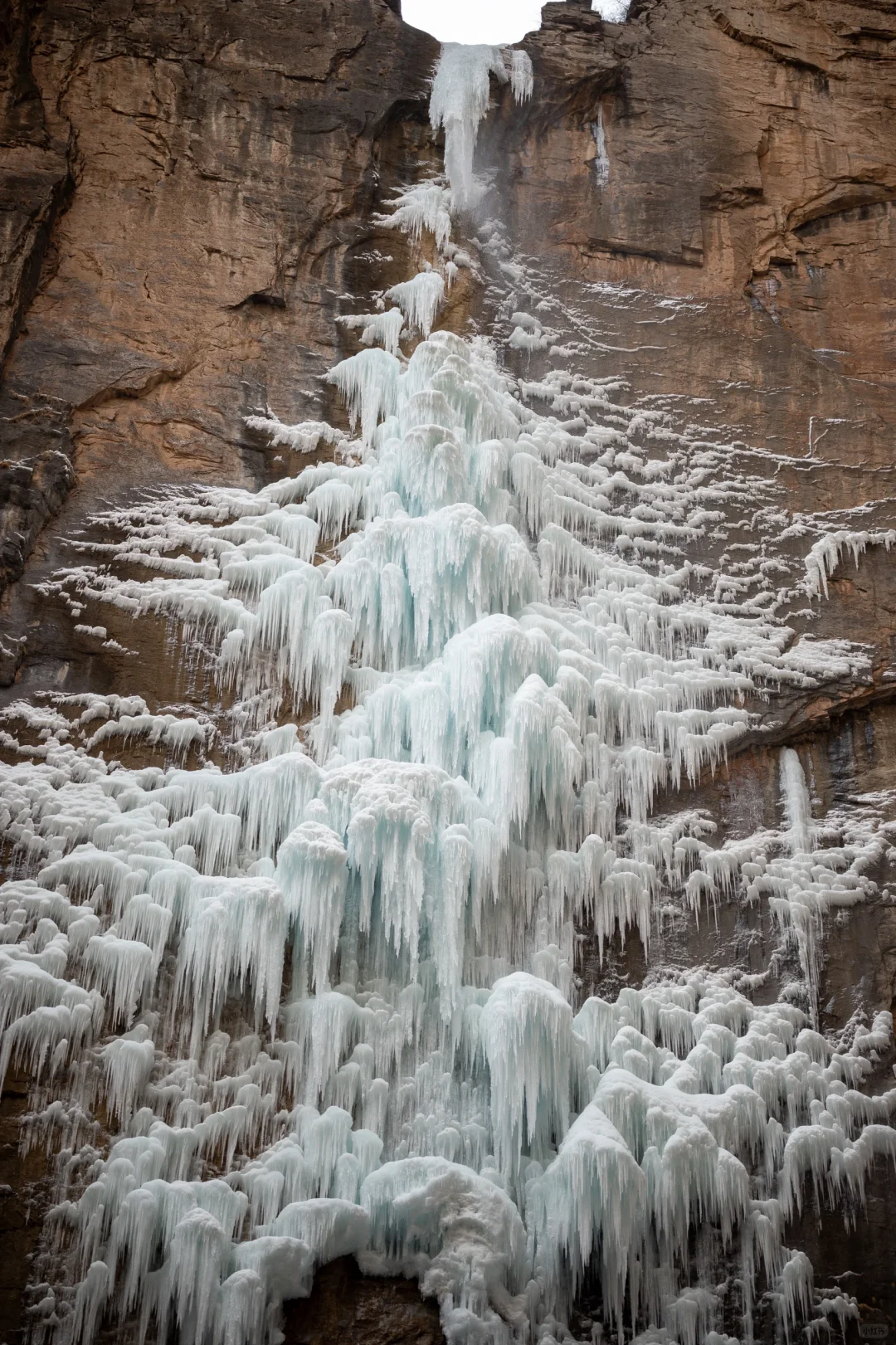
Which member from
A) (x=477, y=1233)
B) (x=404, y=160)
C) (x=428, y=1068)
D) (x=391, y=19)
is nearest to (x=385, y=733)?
(x=428, y=1068)

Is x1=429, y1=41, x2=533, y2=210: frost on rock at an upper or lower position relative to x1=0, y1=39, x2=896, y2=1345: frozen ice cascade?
upper

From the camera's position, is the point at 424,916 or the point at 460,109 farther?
the point at 460,109

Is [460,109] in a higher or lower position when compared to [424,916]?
higher

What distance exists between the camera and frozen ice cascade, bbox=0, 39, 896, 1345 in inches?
267

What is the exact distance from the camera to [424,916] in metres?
7.68

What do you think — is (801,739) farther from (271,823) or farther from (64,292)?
(64,292)

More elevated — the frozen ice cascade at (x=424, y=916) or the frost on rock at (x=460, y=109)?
the frost on rock at (x=460, y=109)

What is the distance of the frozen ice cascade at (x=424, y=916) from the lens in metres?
6.77

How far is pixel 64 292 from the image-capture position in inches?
391

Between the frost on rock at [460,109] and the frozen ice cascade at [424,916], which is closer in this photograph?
the frozen ice cascade at [424,916]

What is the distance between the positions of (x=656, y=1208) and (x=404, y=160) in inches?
393

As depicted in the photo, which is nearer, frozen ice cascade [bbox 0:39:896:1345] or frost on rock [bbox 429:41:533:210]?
frozen ice cascade [bbox 0:39:896:1345]

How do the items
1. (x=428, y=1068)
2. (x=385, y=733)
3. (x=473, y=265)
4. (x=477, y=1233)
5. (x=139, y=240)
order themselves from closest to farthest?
(x=477, y=1233) → (x=428, y=1068) → (x=385, y=733) → (x=139, y=240) → (x=473, y=265)

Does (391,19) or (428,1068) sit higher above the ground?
(391,19)
